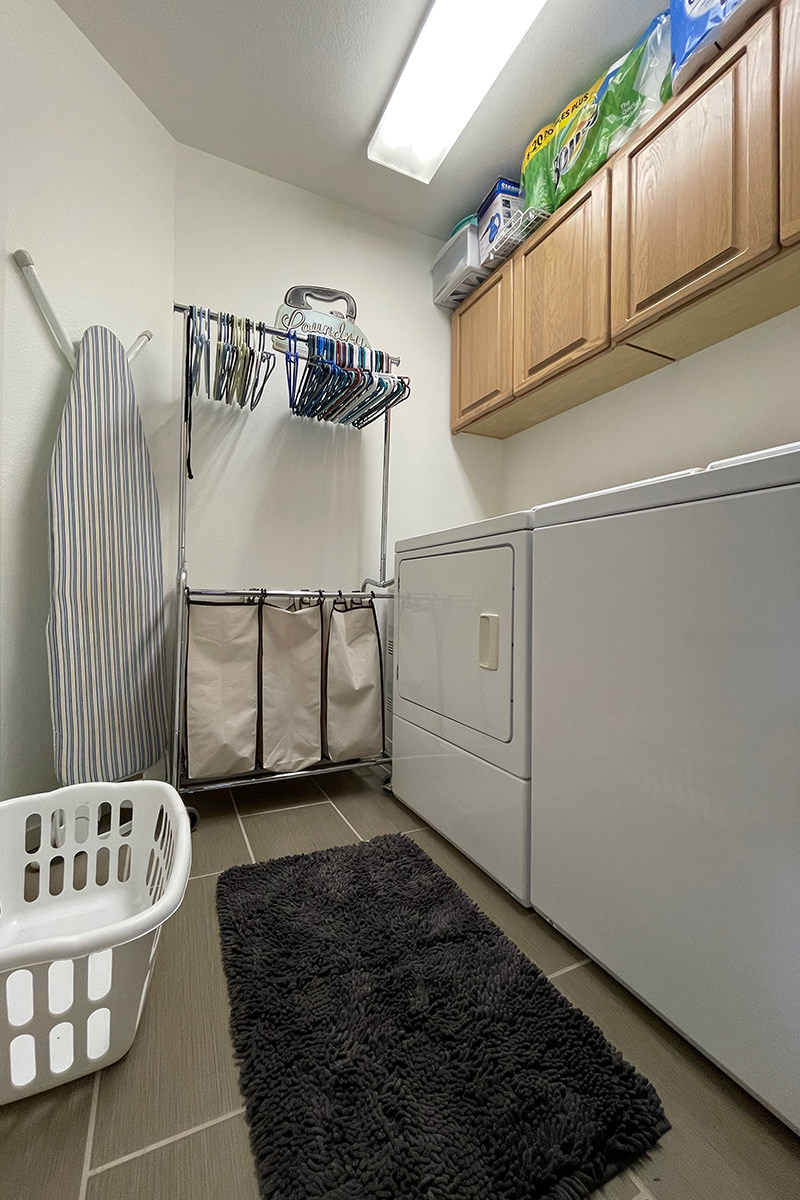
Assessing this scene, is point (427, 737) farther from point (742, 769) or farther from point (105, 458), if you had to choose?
point (105, 458)

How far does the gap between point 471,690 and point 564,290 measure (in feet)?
4.54

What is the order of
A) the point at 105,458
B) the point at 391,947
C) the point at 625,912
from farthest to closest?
the point at 105,458
the point at 391,947
the point at 625,912

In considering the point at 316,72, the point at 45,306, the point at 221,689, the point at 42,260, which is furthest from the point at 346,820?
the point at 316,72

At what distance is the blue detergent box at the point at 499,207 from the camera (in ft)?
6.12

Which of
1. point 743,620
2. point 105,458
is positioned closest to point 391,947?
point 743,620

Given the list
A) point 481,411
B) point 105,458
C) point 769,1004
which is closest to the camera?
point 769,1004

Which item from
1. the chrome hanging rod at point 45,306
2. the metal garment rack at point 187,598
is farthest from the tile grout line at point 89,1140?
the chrome hanging rod at point 45,306

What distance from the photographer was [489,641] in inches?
48.3

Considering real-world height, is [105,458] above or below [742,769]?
above

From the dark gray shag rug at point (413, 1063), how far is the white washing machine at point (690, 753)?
0.16m

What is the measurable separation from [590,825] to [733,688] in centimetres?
39

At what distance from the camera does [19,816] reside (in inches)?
41.0

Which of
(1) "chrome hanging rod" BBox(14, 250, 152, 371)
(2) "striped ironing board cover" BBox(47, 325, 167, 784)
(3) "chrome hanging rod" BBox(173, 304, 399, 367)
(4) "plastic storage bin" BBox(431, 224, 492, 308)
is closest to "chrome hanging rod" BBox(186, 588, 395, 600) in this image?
(2) "striped ironing board cover" BBox(47, 325, 167, 784)

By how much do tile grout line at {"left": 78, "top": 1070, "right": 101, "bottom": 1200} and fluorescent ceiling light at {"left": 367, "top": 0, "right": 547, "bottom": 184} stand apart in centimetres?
251
